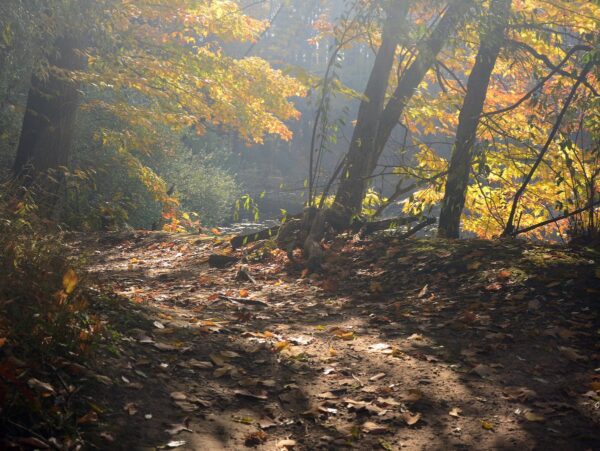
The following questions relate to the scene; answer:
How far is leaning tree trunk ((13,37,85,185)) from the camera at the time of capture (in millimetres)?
11398

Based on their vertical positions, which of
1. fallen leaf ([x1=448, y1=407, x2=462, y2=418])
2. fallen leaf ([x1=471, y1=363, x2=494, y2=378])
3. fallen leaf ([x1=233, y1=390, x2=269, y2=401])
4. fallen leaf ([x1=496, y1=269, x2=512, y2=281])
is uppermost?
fallen leaf ([x1=496, y1=269, x2=512, y2=281])

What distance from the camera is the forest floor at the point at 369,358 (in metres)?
3.56

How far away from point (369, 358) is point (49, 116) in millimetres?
9009

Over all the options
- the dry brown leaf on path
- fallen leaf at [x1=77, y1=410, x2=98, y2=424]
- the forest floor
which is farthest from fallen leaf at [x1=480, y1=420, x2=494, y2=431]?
fallen leaf at [x1=77, y1=410, x2=98, y2=424]

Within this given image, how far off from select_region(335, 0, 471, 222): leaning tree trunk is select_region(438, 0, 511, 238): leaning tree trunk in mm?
630

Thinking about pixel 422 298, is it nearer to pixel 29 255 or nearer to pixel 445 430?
pixel 445 430

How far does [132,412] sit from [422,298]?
389cm

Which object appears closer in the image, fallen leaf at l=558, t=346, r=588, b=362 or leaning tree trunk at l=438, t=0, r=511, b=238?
fallen leaf at l=558, t=346, r=588, b=362

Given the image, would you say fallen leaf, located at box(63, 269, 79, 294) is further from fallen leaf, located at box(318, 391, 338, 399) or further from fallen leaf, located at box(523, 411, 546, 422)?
→ fallen leaf, located at box(523, 411, 546, 422)

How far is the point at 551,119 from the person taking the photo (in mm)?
9359

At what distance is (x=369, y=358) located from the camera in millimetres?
4957

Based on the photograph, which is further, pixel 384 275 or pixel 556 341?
pixel 384 275

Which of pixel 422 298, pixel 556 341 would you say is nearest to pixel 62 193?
pixel 422 298

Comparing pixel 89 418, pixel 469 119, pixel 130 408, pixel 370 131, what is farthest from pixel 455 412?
pixel 469 119
